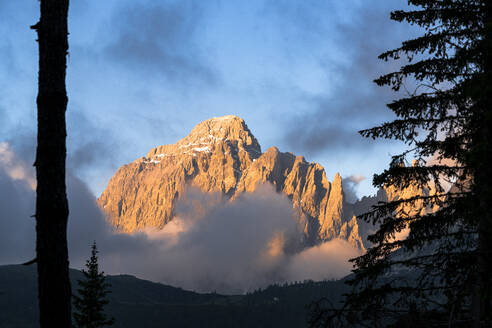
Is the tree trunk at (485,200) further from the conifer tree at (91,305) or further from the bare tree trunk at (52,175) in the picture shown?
the conifer tree at (91,305)

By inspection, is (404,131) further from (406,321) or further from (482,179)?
(406,321)

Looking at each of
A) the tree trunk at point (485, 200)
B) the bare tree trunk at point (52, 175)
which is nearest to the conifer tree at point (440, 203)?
the tree trunk at point (485, 200)

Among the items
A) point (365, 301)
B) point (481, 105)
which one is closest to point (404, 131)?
point (481, 105)

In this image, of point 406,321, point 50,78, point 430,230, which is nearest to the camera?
point 50,78

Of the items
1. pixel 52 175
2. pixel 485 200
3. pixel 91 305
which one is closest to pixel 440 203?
pixel 485 200

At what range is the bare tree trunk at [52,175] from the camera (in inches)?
272

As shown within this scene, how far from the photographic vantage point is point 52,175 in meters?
7.20

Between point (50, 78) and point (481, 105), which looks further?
point (481, 105)

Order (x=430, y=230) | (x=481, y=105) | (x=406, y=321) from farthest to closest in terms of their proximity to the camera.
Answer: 1. (x=430, y=230)
2. (x=481, y=105)
3. (x=406, y=321)

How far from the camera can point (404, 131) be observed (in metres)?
14.1

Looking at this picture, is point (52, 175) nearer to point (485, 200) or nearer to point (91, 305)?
point (485, 200)

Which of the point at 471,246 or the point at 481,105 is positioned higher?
the point at 481,105

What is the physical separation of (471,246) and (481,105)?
3923mm

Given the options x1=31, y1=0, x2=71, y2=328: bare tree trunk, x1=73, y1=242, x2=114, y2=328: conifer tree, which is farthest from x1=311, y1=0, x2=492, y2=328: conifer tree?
x1=73, y1=242, x2=114, y2=328: conifer tree
